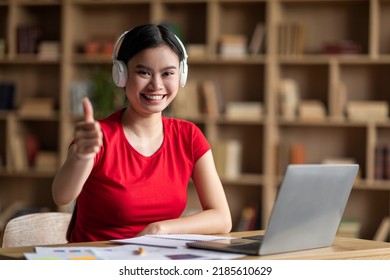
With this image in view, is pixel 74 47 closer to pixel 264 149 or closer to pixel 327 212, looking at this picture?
pixel 264 149

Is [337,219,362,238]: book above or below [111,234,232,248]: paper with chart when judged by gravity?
below

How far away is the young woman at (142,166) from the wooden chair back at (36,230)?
11 cm

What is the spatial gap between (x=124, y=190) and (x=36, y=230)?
0.36 m

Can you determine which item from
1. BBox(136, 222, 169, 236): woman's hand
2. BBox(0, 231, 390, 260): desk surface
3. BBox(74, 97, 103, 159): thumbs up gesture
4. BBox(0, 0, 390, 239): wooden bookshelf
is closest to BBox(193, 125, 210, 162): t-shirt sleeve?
BBox(136, 222, 169, 236): woman's hand

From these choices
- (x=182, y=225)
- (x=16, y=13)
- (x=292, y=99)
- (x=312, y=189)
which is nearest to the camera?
(x=312, y=189)

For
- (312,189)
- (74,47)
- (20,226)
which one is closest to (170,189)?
(20,226)

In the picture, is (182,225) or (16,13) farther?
(16,13)

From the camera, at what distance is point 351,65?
5.46 meters

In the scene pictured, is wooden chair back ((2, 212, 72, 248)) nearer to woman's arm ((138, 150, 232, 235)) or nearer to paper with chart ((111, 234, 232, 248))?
woman's arm ((138, 150, 232, 235))

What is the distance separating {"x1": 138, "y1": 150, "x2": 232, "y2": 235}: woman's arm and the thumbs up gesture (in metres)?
0.38

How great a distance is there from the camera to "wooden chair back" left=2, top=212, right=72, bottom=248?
226cm

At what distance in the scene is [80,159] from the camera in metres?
1.80

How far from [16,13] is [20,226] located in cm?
383

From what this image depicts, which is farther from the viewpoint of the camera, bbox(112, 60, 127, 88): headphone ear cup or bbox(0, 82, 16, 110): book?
bbox(0, 82, 16, 110): book
